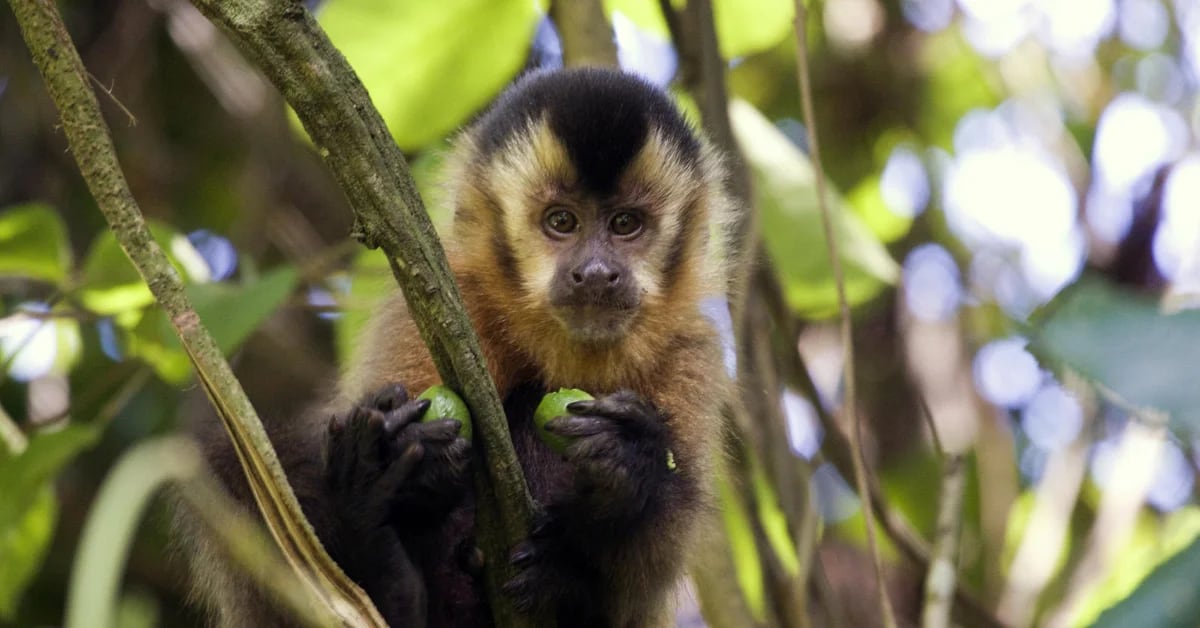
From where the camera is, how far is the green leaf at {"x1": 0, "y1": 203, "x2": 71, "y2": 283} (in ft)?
11.8

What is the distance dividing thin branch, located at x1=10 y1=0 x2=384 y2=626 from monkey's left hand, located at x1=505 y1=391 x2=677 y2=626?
1.73 ft

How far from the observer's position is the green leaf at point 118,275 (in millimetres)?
3588

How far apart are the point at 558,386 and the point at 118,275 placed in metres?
1.29

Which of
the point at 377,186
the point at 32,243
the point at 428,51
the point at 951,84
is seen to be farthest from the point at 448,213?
the point at 951,84

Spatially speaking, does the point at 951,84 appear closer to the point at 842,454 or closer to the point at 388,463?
the point at 842,454

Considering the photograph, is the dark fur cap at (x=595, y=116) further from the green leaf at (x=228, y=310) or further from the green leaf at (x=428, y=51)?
the green leaf at (x=228, y=310)

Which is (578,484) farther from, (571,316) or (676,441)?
(571,316)

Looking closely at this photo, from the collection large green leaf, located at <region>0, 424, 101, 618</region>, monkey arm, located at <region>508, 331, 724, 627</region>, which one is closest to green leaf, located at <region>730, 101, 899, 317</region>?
monkey arm, located at <region>508, 331, 724, 627</region>

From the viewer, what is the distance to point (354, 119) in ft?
6.07

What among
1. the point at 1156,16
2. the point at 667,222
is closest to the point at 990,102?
the point at 1156,16

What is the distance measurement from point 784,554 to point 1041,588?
1093mm

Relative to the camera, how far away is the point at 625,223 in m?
3.42

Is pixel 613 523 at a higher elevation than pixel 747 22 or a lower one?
lower

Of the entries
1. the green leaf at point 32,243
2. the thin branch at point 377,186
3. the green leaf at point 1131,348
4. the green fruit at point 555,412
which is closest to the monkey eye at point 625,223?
the green fruit at point 555,412
